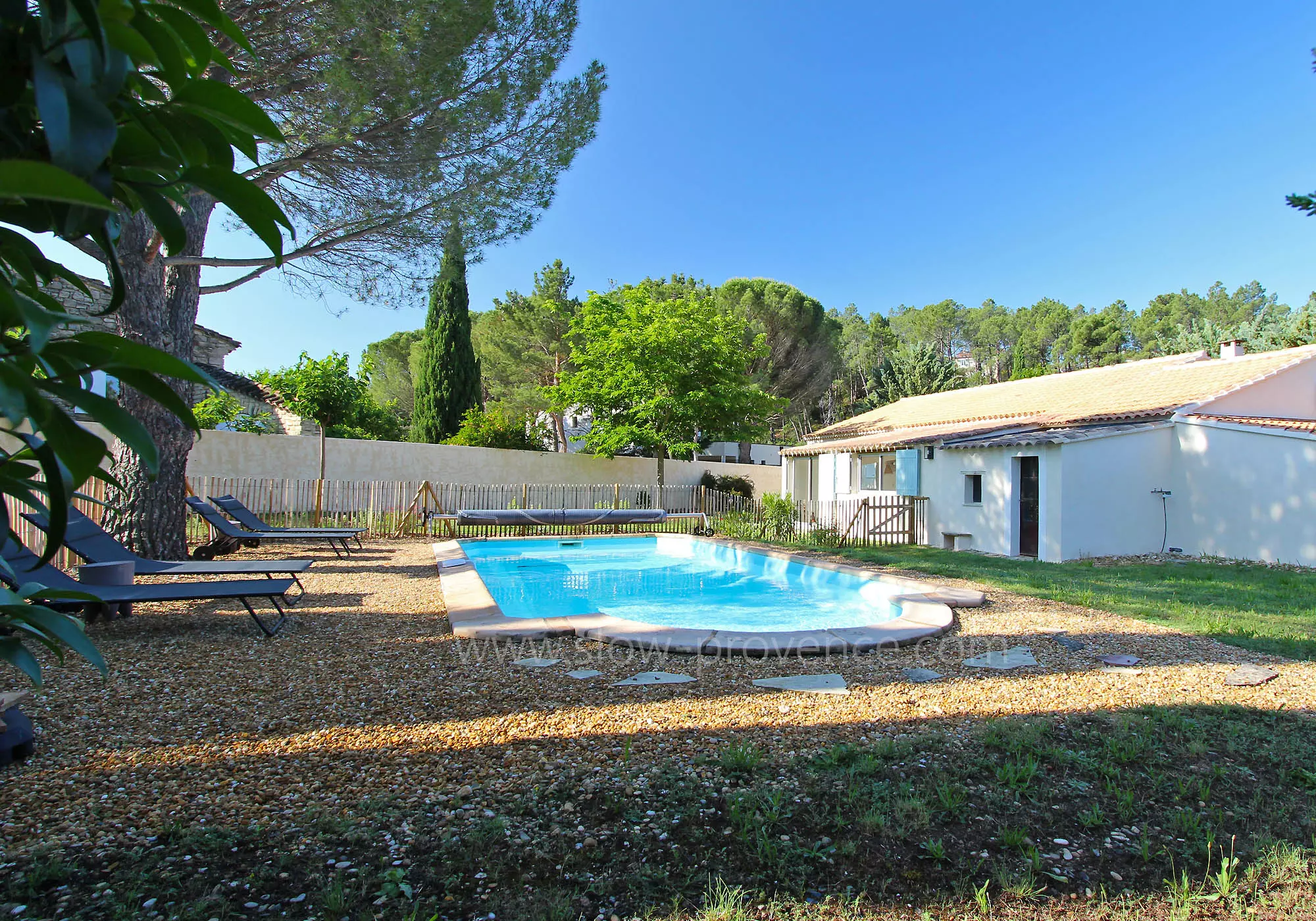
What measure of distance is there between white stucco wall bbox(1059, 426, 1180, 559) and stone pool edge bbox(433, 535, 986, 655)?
616 cm

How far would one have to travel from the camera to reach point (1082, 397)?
52.3 ft

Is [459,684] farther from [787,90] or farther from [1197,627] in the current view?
[787,90]

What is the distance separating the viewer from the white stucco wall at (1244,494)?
10609 mm

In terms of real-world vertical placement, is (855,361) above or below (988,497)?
above

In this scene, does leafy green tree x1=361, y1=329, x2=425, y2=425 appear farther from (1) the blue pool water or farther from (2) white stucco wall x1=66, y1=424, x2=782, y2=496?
(1) the blue pool water

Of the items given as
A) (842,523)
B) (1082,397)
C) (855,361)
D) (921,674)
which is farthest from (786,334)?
(921,674)

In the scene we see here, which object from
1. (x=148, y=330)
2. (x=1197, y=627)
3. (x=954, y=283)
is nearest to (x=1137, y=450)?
(x=1197, y=627)

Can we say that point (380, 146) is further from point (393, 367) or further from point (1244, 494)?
point (393, 367)

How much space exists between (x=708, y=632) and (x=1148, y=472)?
36.6 ft

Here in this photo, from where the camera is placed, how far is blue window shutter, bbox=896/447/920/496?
1471 centimetres

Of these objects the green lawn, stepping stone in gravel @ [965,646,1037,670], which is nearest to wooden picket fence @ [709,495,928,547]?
the green lawn

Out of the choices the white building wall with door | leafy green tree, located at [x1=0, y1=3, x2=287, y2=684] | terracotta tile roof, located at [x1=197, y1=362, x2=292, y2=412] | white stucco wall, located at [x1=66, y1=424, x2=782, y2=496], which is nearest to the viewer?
leafy green tree, located at [x1=0, y1=3, x2=287, y2=684]

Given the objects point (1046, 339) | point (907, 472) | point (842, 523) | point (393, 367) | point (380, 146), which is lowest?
point (842, 523)

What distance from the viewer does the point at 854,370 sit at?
40.2m
